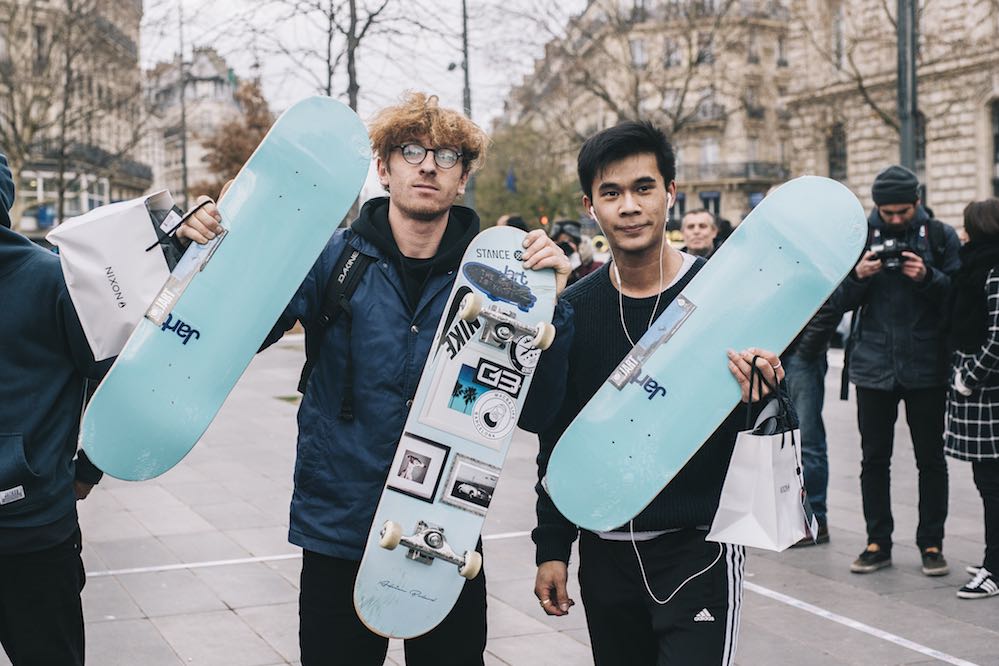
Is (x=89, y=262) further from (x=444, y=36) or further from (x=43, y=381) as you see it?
(x=444, y=36)

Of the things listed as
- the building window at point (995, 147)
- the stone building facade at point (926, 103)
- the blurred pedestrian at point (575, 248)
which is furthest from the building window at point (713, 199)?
the blurred pedestrian at point (575, 248)

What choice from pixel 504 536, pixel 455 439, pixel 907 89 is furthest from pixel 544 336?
pixel 907 89

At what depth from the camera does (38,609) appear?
297cm

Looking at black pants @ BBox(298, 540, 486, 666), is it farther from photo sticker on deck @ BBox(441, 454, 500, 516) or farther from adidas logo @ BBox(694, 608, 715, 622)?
adidas logo @ BBox(694, 608, 715, 622)

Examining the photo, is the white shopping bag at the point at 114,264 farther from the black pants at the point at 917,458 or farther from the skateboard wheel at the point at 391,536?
A: the black pants at the point at 917,458

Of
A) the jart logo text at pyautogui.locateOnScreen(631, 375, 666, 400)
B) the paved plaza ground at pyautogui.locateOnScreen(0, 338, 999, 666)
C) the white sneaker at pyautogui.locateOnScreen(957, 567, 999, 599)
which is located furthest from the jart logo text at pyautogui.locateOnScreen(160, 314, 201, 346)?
the white sneaker at pyautogui.locateOnScreen(957, 567, 999, 599)

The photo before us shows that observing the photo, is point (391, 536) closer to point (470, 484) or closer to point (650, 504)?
point (470, 484)

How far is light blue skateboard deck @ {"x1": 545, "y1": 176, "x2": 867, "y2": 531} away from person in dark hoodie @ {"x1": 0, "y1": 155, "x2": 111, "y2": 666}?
1.30 m

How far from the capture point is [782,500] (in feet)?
9.46

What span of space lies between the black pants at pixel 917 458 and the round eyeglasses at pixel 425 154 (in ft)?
12.4

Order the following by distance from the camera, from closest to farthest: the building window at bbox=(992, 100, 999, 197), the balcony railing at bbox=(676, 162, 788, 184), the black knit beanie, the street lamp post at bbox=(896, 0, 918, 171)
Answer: the black knit beanie < the street lamp post at bbox=(896, 0, 918, 171) < the building window at bbox=(992, 100, 999, 197) < the balcony railing at bbox=(676, 162, 788, 184)

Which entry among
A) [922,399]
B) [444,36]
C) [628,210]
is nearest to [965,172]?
[444,36]

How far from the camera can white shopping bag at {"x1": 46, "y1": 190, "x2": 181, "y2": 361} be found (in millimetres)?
2930

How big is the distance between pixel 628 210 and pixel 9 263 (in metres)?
1.63
